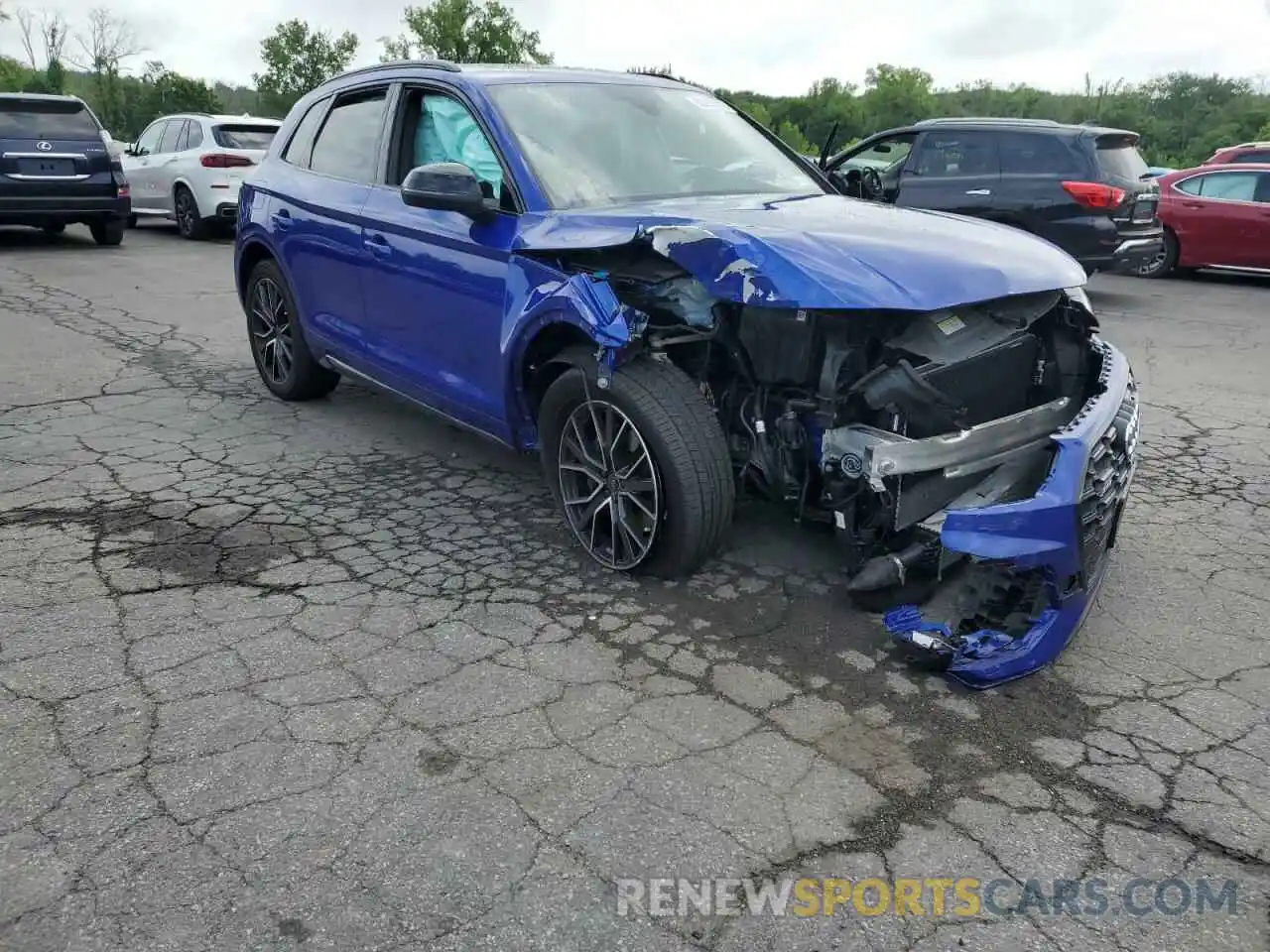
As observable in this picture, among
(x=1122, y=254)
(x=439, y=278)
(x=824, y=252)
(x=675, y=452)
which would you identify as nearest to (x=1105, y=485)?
(x=824, y=252)

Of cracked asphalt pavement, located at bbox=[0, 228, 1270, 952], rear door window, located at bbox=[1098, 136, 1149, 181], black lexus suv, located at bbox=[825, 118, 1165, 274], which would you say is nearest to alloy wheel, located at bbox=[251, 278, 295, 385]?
cracked asphalt pavement, located at bbox=[0, 228, 1270, 952]

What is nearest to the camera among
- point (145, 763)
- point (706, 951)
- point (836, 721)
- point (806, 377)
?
point (706, 951)

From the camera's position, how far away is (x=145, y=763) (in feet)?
9.11

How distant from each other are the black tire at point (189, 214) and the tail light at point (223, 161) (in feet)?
1.86

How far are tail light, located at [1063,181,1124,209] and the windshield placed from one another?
598cm

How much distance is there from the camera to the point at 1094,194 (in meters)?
9.88

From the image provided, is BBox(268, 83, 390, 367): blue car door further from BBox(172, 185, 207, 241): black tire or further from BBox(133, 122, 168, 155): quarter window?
BBox(133, 122, 168, 155): quarter window

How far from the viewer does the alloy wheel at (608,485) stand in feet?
12.3

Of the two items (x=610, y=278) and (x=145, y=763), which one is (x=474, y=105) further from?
(x=145, y=763)

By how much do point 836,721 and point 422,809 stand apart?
1.18m

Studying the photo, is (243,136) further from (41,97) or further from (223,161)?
(41,97)

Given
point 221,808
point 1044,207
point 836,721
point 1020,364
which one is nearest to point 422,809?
point 221,808

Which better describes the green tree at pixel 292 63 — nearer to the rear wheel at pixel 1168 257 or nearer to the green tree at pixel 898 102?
the green tree at pixel 898 102

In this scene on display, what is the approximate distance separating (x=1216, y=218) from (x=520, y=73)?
10395 millimetres
